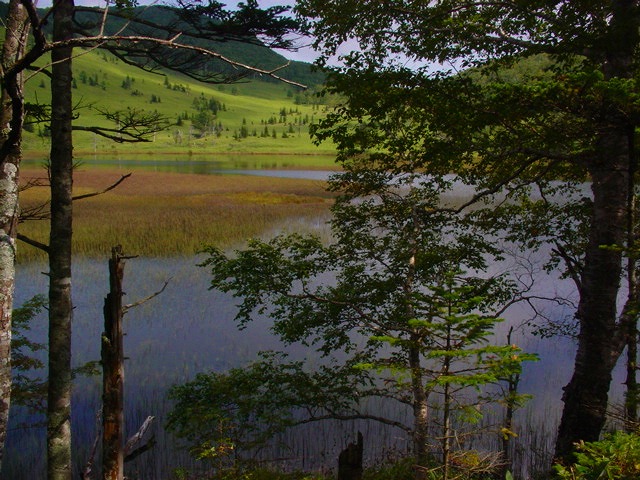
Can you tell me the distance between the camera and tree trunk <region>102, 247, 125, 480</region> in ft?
17.7

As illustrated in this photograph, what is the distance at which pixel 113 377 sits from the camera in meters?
5.52

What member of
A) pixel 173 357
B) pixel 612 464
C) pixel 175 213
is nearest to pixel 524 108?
pixel 612 464

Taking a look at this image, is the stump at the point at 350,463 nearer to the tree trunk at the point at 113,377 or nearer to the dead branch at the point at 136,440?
the dead branch at the point at 136,440

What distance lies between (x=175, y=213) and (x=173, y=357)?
23.6 m

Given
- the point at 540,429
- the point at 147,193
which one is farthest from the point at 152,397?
the point at 147,193

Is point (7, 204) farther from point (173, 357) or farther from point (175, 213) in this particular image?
point (175, 213)

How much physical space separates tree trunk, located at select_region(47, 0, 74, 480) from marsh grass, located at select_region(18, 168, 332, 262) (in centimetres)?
944

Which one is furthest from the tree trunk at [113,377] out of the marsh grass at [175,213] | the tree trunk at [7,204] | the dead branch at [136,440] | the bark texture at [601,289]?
the marsh grass at [175,213]

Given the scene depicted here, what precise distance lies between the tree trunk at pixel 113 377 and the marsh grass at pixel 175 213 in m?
10.2

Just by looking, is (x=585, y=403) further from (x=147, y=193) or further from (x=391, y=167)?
(x=147, y=193)

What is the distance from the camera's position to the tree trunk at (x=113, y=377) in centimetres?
541

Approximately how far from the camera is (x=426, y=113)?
715cm

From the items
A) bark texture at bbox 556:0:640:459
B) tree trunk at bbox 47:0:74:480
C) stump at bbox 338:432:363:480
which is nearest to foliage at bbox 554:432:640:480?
stump at bbox 338:432:363:480

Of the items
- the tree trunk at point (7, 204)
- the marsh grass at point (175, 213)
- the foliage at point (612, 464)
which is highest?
the tree trunk at point (7, 204)
